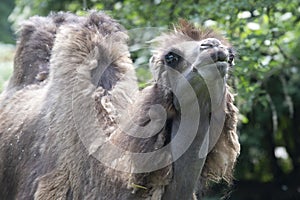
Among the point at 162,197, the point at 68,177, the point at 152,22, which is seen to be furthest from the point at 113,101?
the point at 152,22

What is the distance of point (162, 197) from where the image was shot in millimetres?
3994

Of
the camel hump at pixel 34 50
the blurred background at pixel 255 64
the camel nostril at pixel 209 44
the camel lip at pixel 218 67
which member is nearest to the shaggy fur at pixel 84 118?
the camel hump at pixel 34 50

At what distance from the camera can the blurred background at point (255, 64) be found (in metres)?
6.59

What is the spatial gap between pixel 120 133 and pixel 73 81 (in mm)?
763

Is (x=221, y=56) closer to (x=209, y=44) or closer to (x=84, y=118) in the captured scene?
(x=209, y=44)

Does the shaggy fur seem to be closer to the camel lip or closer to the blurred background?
the camel lip

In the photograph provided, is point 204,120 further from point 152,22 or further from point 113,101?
point 152,22

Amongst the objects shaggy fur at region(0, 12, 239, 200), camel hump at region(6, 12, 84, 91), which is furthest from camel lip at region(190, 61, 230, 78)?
camel hump at region(6, 12, 84, 91)

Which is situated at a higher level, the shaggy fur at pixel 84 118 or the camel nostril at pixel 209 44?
the camel nostril at pixel 209 44

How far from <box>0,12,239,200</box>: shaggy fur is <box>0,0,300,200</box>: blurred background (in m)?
0.70

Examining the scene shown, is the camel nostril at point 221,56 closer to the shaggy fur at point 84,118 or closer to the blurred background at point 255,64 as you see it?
the shaggy fur at point 84,118

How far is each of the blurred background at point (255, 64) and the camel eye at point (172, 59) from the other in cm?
99

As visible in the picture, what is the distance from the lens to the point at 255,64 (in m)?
6.35

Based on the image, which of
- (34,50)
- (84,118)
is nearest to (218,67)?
(84,118)
